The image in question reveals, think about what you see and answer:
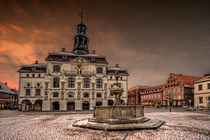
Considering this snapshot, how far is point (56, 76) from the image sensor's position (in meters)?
39.9

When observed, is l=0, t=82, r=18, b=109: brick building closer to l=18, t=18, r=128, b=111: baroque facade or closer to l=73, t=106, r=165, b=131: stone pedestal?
l=18, t=18, r=128, b=111: baroque facade

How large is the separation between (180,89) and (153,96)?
66.1ft

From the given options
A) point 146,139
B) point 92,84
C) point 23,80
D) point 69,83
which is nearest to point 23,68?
point 23,80

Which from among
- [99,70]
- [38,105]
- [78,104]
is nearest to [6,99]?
[38,105]

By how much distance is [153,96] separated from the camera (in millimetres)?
68562

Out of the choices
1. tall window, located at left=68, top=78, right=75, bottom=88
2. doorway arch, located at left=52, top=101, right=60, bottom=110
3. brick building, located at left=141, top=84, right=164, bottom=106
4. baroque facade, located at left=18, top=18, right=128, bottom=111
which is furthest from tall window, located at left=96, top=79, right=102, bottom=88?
brick building, located at left=141, top=84, right=164, bottom=106

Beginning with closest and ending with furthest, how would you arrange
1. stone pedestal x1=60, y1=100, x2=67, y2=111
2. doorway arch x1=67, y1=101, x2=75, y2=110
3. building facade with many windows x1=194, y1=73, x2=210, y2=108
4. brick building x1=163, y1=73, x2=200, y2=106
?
stone pedestal x1=60, y1=100, x2=67, y2=111, building facade with many windows x1=194, y1=73, x2=210, y2=108, doorway arch x1=67, y1=101, x2=75, y2=110, brick building x1=163, y1=73, x2=200, y2=106

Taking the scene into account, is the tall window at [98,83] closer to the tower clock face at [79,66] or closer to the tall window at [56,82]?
the tower clock face at [79,66]

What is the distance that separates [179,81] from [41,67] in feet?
151

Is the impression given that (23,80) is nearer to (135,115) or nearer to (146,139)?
(135,115)

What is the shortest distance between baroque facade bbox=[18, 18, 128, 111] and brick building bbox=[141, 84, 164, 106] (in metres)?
30.8

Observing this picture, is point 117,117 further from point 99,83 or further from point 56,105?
point 56,105

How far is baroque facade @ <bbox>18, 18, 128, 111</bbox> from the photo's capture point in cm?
3925

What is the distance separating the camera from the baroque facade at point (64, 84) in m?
39.2
